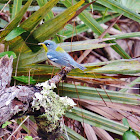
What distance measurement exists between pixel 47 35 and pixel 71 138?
2.82 feet

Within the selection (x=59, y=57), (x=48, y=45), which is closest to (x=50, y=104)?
(x=59, y=57)

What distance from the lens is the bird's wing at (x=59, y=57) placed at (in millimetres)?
1770

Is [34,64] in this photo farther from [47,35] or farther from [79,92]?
[79,92]

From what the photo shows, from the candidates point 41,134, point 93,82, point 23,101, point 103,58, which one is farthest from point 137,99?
point 103,58

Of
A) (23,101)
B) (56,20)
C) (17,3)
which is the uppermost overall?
(17,3)

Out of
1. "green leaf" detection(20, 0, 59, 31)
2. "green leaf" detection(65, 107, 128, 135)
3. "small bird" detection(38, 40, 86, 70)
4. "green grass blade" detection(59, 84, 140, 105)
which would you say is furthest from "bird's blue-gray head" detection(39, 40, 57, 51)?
"green leaf" detection(65, 107, 128, 135)

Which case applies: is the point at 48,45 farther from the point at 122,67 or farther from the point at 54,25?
the point at 122,67

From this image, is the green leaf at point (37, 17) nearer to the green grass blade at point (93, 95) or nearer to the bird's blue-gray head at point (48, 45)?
the bird's blue-gray head at point (48, 45)

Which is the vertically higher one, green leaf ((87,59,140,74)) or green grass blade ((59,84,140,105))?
green leaf ((87,59,140,74))

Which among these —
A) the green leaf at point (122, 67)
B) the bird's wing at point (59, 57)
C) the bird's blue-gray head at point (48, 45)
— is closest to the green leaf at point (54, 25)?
the bird's blue-gray head at point (48, 45)

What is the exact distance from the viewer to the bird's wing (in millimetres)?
1770

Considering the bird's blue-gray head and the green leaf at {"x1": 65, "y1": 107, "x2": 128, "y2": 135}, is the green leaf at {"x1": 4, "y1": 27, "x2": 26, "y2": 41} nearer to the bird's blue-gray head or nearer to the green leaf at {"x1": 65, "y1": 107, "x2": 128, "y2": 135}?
the bird's blue-gray head

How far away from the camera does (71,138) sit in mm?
1786

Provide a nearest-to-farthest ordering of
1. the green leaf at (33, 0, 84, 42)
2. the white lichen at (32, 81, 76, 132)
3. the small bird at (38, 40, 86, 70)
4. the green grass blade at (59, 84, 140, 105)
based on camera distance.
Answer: the white lichen at (32, 81, 76, 132), the green leaf at (33, 0, 84, 42), the small bird at (38, 40, 86, 70), the green grass blade at (59, 84, 140, 105)
